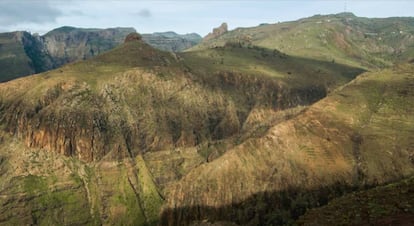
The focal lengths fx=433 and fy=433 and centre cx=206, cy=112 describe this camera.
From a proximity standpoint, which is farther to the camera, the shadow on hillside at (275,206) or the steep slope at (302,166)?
the steep slope at (302,166)

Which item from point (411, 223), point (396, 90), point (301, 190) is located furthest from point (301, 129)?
point (411, 223)

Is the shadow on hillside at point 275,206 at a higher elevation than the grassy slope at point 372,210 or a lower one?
lower

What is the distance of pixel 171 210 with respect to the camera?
174m

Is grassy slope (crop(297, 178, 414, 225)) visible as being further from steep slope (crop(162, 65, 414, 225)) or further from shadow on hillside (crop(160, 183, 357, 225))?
steep slope (crop(162, 65, 414, 225))

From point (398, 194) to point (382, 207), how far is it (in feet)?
16.9

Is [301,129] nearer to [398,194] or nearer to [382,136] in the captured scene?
[382,136]

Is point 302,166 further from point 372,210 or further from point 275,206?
point 372,210

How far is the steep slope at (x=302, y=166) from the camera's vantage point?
5605 inches

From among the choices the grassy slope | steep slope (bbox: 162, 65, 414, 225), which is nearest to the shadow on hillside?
steep slope (bbox: 162, 65, 414, 225)

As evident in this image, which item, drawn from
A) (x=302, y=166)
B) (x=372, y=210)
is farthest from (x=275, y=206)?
(x=372, y=210)

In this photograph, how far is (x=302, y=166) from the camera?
14900 cm

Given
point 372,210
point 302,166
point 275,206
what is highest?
point 372,210

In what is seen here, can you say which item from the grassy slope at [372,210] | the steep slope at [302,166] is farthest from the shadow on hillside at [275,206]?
the grassy slope at [372,210]

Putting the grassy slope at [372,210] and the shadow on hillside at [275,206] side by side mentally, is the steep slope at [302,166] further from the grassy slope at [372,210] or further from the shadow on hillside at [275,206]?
the grassy slope at [372,210]
